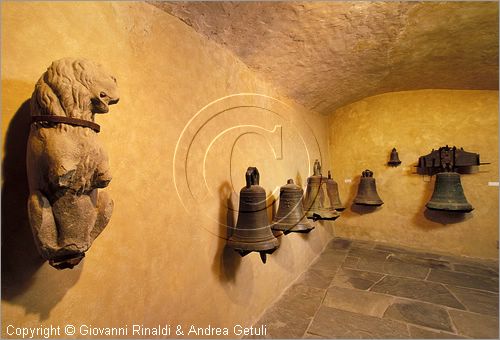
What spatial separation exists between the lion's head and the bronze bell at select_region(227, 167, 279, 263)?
0.99 meters

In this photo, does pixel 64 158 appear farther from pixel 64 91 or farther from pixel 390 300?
pixel 390 300

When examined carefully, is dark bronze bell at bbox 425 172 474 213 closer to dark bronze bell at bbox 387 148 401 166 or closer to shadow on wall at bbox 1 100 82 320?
dark bronze bell at bbox 387 148 401 166

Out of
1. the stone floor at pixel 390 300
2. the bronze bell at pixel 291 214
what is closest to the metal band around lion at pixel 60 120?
the bronze bell at pixel 291 214

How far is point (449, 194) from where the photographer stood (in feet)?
9.67

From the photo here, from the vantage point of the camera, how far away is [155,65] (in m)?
1.19

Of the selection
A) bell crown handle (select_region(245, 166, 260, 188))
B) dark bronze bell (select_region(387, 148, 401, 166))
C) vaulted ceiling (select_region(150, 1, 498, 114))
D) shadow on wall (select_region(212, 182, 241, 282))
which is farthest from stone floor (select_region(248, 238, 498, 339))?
vaulted ceiling (select_region(150, 1, 498, 114))

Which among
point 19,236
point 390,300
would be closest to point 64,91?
point 19,236

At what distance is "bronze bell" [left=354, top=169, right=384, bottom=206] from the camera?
11.7 feet

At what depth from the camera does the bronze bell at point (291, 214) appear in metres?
1.86

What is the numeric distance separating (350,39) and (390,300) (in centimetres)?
220

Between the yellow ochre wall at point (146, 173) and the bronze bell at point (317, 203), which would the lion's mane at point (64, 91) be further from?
A: the bronze bell at point (317, 203)

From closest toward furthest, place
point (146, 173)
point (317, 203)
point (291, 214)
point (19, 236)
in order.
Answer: point (19, 236)
point (146, 173)
point (291, 214)
point (317, 203)

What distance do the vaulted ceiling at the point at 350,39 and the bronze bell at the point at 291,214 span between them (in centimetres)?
108

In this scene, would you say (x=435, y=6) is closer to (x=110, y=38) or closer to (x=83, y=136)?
(x=110, y=38)
